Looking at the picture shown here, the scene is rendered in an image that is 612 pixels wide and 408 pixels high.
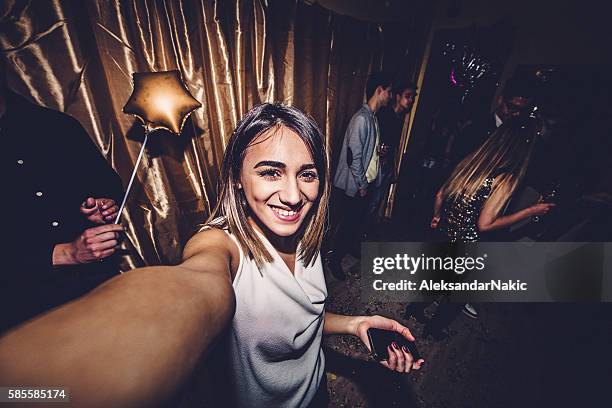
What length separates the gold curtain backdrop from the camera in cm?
166

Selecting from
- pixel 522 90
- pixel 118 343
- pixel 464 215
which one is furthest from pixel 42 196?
pixel 522 90

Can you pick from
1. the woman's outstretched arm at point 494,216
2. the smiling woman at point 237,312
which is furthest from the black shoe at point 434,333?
the smiling woman at point 237,312

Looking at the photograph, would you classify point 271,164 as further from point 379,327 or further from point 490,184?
point 490,184

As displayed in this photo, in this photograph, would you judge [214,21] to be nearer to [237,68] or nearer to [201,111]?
[237,68]

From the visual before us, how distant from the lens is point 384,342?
1.15 meters

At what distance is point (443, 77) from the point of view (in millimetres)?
3891

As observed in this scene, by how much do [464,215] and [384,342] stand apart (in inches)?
57.4

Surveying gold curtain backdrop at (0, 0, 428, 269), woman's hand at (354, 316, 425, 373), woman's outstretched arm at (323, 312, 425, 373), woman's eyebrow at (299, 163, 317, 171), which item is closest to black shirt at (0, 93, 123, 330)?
gold curtain backdrop at (0, 0, 428, 269)

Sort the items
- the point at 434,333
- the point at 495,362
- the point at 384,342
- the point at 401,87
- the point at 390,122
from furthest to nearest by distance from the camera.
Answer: the point at 390,122, the point at 401,87, the point at 434,333, the point at 495,362, the point at 384,342

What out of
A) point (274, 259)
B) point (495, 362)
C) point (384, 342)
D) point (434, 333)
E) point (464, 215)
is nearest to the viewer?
point (274, 259)

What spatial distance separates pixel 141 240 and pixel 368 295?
2604 mm

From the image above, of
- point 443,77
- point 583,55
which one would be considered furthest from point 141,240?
point 583,55

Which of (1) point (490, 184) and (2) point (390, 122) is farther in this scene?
(2) point (390, 122)

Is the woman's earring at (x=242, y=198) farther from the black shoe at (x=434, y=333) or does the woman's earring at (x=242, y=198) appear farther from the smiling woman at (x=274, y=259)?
the black shoe at (x=434, y=333)
